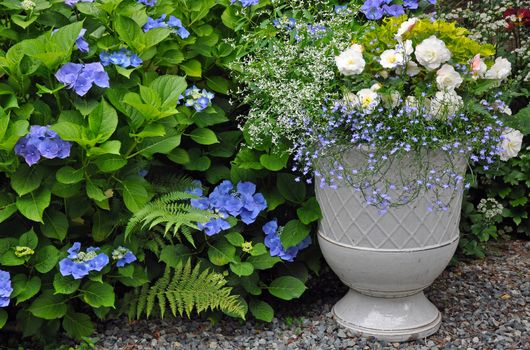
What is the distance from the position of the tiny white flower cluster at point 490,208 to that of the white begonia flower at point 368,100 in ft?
4.37

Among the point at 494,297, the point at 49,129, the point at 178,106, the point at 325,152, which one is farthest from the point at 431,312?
the point at 49,129

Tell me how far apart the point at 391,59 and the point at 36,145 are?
133 cm

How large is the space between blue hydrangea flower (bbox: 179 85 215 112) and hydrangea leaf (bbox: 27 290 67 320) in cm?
93

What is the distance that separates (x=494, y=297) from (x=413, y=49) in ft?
4.16

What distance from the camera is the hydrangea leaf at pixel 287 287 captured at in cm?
298

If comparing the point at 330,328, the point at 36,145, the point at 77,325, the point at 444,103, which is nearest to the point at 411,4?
the point at 444,103

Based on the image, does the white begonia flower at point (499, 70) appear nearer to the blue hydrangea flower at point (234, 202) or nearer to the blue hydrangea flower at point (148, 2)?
the blue hydrangea flower at point (234, 202)

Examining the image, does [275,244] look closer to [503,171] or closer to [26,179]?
[26,179]

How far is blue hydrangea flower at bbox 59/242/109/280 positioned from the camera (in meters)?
2.69

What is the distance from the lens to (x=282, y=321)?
3.07 meters

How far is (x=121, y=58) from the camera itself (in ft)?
9.22

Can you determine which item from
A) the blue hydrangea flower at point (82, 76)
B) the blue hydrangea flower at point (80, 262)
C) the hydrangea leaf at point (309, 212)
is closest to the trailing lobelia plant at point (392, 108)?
the hydrangea leaf at point (309, 212)

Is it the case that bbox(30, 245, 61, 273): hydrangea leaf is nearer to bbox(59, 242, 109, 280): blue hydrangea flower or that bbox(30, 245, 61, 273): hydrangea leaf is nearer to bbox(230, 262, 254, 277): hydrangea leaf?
bbox(59, 242, 109, 280): blue hydrangea flower

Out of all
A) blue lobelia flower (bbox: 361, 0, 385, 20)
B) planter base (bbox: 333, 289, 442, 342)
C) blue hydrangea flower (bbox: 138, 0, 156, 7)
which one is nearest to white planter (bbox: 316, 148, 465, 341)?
planter base (bbox: 333, 289, 442, 342)
